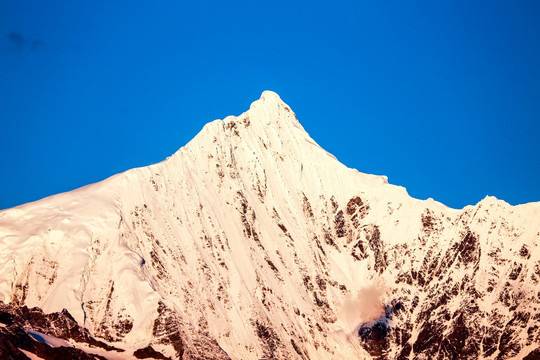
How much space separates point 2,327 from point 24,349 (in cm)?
563

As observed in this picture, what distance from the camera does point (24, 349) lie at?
198 meters

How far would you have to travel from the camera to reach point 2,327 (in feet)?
653
